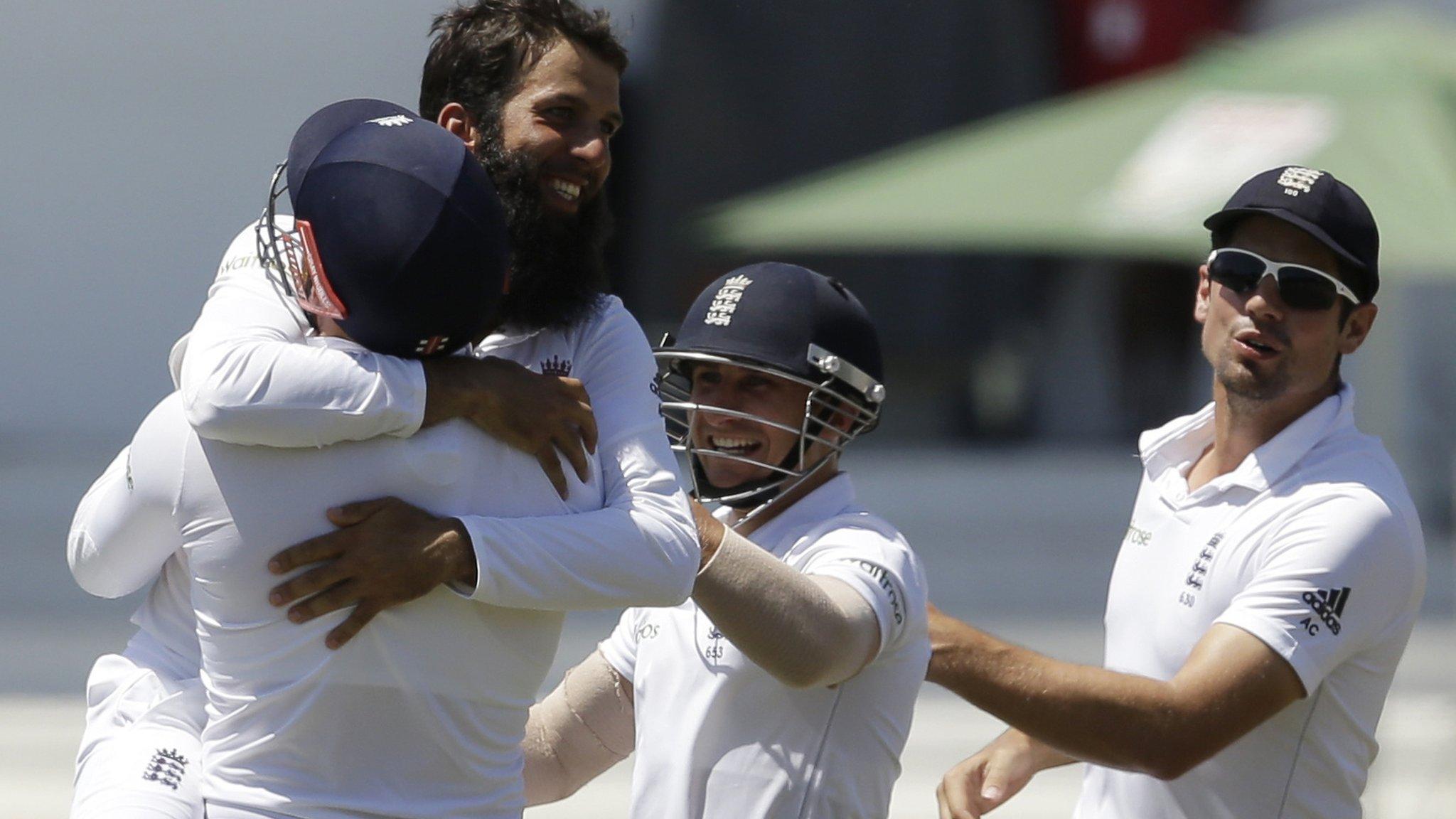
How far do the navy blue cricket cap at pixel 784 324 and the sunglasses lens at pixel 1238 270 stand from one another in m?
0.60

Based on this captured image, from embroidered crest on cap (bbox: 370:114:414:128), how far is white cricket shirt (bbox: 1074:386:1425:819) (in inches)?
57.1

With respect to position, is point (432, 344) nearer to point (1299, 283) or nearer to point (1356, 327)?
point (1299, 283)

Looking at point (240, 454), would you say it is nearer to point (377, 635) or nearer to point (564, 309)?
point (377, 635)

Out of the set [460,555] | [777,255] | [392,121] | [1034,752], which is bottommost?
[777,255]

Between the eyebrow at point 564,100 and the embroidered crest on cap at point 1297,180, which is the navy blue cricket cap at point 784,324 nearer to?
the eyebrow at point 564,100

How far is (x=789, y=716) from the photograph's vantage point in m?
2.48

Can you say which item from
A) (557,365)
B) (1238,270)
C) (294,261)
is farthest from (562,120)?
(1238,270)

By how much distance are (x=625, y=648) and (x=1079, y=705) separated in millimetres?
716

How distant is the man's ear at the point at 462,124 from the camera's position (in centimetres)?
232

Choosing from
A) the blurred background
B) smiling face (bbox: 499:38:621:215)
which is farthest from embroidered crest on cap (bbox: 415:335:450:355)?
the blurred background

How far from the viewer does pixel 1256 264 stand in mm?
2857

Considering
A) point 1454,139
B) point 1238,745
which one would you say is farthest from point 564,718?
point 1454,139

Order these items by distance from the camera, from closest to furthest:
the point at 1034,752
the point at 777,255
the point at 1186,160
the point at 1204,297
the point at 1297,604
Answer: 1. the point at 1297,604
2. the point at 1034,752
3. the point at 1204,297
4. the point at 1186,160
5. the point at 777,255

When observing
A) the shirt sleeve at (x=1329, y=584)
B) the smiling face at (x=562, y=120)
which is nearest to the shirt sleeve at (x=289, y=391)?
the smiling face at (x=562, y=120)
